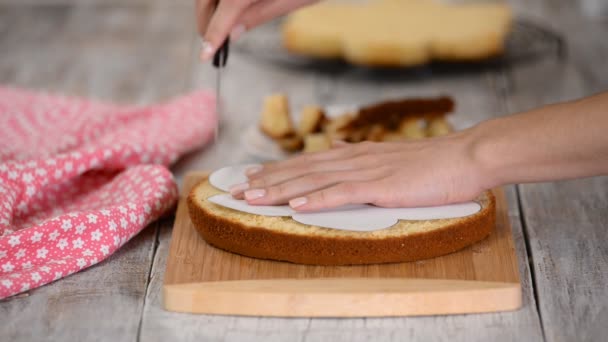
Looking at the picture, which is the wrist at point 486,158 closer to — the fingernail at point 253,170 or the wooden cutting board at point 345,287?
the wooden cutting board at point 345,287

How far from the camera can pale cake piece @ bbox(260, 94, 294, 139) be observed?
1.98 m

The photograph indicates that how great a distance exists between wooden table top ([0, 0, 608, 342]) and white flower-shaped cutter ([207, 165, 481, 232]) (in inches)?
6.0

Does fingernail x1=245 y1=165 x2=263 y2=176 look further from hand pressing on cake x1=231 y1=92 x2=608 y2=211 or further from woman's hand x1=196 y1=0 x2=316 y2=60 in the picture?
woman's hand x1=196 y1=0 x2=316 y2=60

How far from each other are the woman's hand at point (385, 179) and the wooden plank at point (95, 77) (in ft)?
0.85

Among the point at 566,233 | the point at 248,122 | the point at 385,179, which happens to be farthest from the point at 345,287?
the point at 248,122

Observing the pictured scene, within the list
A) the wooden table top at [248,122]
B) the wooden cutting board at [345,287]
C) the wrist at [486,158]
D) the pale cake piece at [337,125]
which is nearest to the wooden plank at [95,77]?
the wooden table top at [248,122]

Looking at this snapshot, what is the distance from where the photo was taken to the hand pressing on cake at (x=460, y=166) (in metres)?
1.38

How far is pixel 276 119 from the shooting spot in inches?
79.0

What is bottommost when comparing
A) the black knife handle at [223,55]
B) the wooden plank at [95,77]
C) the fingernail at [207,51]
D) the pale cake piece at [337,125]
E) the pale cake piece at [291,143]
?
the wooden plank at [95,77]

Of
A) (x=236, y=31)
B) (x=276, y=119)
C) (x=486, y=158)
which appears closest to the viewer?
(x=486, y=158)

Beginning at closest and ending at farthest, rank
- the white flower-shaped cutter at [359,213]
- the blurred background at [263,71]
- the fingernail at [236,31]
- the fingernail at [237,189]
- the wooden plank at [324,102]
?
the wooden plank at [324,102] → the white flower-shaped cutter at [359,213] → the fingernail at [237,189] → the fingernail at [236,31] → the blurred background at [263,71]

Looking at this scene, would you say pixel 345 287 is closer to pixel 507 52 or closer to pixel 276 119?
pixel 276 119

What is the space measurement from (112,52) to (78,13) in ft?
1.54

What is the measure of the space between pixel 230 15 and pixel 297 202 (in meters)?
0.44
